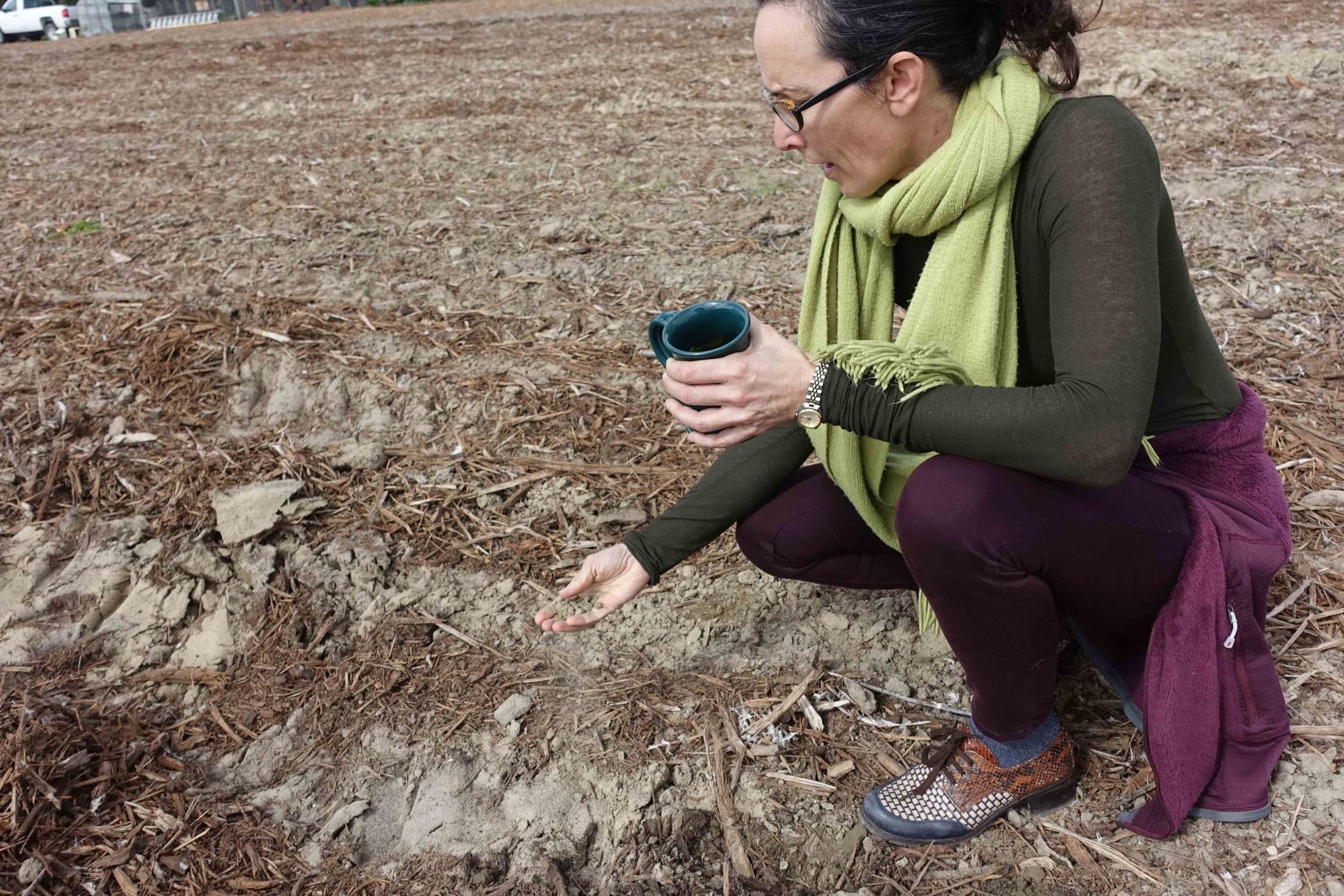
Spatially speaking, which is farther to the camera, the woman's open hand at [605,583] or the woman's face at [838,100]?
the woman's open hand at [605,583]

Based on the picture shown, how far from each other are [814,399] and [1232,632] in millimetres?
815

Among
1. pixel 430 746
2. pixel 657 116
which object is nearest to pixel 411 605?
pixel 430 746

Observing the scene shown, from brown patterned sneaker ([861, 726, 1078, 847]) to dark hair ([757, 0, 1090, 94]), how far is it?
1226 millimetres

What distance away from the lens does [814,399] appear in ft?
5.11

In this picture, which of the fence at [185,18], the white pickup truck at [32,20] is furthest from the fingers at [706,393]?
the fence at [185,18]

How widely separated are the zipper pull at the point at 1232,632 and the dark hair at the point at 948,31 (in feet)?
3.13

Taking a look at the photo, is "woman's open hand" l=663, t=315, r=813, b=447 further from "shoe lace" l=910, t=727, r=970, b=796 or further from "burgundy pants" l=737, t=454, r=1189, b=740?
"shoe lace" l=910, t=727, r=970, b=796

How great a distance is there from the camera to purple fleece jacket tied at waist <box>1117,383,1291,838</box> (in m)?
1.60

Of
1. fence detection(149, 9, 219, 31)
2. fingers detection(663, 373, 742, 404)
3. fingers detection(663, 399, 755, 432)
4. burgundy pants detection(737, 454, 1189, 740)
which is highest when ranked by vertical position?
fingers detection(663, 373, 742, 404)

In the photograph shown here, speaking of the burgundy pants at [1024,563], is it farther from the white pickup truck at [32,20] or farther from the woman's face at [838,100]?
the white pickup truck at [32,20]

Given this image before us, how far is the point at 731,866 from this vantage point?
1829 millimetres

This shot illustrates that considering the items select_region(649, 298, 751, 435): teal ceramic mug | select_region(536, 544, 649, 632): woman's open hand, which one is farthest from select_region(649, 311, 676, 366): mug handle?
select_region(536, 544, 649, 632): woman's open hand

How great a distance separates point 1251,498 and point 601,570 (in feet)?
3.93

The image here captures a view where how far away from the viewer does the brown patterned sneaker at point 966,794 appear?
181cm
